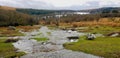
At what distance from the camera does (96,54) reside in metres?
44.2

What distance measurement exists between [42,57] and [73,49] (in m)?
10.6

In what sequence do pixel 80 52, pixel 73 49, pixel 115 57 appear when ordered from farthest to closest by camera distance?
1. pixel 73 49
2. pixel 80 52
3. pixel 115 57

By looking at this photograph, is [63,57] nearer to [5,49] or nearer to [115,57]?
[115,57]

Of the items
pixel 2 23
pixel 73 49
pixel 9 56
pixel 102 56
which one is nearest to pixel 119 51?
pixel 102 56

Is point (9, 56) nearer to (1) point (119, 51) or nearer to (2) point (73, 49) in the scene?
(2) point (73, 49)

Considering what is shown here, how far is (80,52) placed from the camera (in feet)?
158

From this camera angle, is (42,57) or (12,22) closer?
(42,57)

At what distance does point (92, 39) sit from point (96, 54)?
72.2 feet

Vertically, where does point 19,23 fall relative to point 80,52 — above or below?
below

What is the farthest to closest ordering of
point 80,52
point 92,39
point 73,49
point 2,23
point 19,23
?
1. point 19,23
2. point 2,23
3. point 92,39
4. point 73,49
5. point 80,52

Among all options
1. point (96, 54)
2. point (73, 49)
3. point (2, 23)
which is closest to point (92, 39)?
point (73, 49)

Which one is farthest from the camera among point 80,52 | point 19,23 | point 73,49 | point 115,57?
point 19,23

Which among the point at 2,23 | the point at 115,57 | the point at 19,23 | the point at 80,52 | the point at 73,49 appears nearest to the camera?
the point at 115,57

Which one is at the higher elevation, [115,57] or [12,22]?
[115,57]
